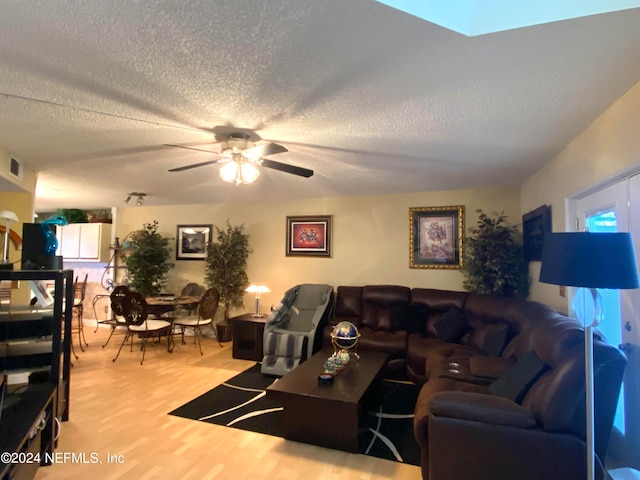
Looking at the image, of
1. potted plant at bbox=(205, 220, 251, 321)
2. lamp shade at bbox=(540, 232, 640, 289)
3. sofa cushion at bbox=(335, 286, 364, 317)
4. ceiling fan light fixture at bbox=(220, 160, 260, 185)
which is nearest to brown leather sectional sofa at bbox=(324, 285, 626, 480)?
lamp shade at bbox=(540, 232, 640, 289)

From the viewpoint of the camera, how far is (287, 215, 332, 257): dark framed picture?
536 cm

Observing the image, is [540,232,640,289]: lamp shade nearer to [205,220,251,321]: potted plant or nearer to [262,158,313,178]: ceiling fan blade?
[262,158,313,178]: ceiling fan blade

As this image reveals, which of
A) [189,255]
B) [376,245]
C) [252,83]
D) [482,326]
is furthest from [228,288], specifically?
[252,83]

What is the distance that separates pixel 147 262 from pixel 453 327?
505cm

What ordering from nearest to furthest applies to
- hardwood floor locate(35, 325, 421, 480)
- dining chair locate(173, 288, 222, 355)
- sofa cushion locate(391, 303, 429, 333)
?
1. hardwood floor locate(35, 325, 421, 480)
2. sofa cushion locate(391, 303, 429, 333)
3. dining chair locate(173, 288, 222, 355)

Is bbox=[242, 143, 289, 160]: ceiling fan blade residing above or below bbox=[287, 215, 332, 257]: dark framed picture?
above

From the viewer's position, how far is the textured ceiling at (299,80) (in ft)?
4.46

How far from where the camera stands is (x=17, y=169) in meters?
3.31

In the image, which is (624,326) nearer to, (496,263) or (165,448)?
(496,263)

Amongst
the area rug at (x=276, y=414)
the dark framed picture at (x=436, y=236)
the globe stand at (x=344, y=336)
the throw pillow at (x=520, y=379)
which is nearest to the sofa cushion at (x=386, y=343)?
the area rug at (x=276, y=414)

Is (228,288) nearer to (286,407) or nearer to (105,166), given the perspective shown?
(105,166)

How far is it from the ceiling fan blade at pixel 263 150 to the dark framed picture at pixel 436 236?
116 inches

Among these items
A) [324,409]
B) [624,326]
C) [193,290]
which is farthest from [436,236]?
[193,290]

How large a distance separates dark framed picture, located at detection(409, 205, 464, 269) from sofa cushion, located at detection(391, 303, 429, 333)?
0.74 m
